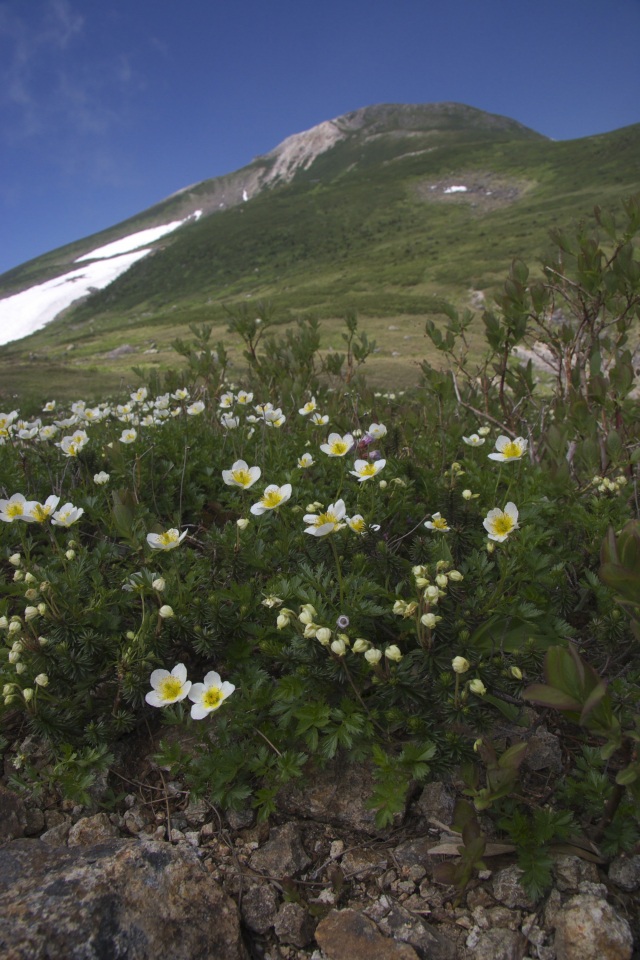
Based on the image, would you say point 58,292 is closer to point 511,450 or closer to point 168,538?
point 168,538

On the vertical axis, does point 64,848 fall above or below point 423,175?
below

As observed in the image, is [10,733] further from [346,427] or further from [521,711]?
[346,427]

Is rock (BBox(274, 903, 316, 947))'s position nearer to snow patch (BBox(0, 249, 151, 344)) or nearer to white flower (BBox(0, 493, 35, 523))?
white flower (BBox(0, 493, 35, 523))

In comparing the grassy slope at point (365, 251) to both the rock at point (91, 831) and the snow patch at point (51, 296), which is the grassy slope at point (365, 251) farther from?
the rock at point (91, 831)

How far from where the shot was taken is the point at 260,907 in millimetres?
1675

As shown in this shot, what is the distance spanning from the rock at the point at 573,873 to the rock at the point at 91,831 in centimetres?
138

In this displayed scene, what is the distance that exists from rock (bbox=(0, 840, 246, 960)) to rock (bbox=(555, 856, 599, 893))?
36.0 inches

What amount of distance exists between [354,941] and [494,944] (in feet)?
1.22

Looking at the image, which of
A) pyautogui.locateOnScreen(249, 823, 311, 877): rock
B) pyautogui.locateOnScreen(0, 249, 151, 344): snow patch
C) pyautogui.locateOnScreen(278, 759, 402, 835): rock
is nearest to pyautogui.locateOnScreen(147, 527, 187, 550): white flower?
pyautogui.locateOnScreen(278, 759, 402, 835): rock

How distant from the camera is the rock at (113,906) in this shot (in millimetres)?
1376

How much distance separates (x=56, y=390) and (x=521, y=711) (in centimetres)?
1593

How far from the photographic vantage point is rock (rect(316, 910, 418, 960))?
1.50 meters

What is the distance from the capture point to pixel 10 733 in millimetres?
2295

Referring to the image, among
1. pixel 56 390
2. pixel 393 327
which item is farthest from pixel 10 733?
pixel 393 327
